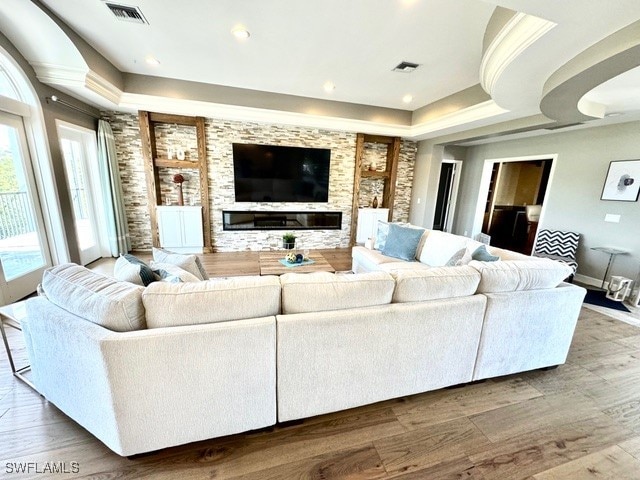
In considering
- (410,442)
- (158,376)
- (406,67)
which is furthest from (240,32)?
(410,442)

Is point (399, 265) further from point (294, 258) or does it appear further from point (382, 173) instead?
point (382, 173)

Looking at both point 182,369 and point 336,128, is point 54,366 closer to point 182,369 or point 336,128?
point 182,369

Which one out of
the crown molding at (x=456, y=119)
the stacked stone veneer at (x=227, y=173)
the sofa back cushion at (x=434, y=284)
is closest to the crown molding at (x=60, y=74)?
the stacked stone veneer at (x=227, y=173)

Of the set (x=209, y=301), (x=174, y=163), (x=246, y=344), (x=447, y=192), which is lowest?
(x=246, y=344)

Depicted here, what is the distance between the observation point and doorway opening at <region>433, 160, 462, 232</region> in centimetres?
646

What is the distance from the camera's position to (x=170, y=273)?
5.27 ft

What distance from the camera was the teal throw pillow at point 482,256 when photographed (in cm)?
237

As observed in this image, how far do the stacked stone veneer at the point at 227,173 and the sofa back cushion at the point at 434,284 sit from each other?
159 inches

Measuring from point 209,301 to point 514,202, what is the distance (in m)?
7.58

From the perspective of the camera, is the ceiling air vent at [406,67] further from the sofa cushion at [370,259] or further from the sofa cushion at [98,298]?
the sofa cushion at [98,298]

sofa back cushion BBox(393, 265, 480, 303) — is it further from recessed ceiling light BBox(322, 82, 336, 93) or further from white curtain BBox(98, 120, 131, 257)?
white curtain BBox(98, 120, 131, 257)

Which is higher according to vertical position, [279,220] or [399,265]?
[279,220]

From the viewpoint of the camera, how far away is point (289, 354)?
1.39 meters

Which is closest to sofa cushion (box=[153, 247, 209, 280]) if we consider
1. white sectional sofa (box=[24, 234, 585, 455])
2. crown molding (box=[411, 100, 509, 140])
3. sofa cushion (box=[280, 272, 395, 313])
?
white sectional sofa (box=[24, 234, 585, 455])
